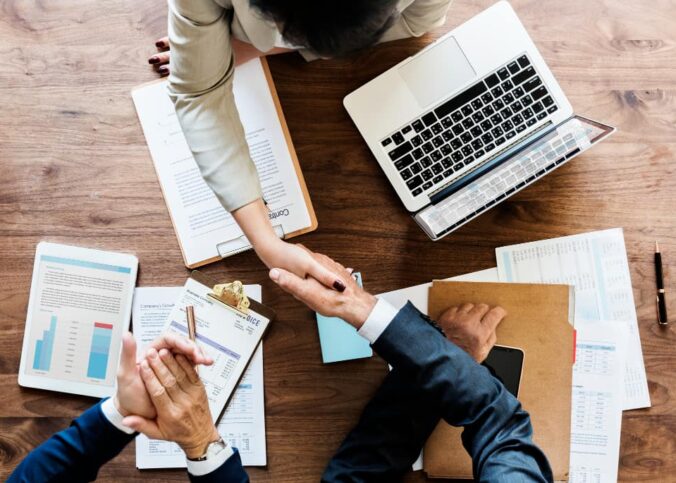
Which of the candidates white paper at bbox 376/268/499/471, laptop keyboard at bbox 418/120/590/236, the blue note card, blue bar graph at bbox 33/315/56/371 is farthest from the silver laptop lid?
blue bar graph at bbox 33/315/56/371

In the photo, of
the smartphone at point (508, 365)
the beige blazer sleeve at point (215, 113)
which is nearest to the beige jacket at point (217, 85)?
the beige blazer sleeve at point (215, 113)

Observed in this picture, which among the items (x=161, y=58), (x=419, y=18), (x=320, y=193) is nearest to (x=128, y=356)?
(x=320, y=193)

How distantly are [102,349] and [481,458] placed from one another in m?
0.77

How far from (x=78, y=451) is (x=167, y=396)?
0.19 meters

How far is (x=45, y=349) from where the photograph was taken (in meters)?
1.28

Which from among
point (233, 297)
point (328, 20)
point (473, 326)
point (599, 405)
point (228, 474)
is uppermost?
point (328, 20)

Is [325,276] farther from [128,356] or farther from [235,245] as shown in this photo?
[128,356]

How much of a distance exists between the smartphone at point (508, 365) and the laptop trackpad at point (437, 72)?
513 mm

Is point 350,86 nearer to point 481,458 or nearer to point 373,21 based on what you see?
point 373,21

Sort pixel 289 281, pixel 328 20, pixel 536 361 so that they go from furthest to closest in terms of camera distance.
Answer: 1. pixel 536 361
2. pixel 289 281
3. pixel 328 20

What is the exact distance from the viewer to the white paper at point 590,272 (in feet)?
4.15

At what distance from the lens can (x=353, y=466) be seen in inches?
47.6

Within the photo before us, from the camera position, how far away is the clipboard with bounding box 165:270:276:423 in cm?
126

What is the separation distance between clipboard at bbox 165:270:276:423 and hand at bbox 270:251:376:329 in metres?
0.21
